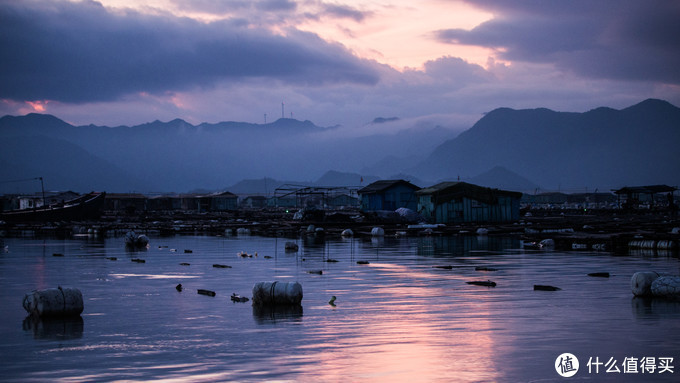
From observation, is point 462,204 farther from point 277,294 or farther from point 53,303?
point 53,303

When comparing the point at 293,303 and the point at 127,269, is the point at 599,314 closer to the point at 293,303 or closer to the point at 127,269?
the point at 293,303

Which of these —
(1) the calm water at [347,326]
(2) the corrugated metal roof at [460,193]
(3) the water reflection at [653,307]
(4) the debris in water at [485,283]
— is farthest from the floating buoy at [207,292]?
(2) the corrugated metal roof at [460,193]

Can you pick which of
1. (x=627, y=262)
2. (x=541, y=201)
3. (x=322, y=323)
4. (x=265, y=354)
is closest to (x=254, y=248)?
(x=627, y=262)

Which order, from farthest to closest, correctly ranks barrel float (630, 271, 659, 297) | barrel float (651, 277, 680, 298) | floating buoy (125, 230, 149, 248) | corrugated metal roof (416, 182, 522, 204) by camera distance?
corrugated metal roof (416, 182, 522, 204)
floating buoy (125, 230, 149, 248)
barrel float (630, 271, 659, 297)
barrel float (651, 277, 680, 298)

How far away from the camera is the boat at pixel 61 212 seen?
85.6 m

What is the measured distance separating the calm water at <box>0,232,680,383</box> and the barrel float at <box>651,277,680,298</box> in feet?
2.47

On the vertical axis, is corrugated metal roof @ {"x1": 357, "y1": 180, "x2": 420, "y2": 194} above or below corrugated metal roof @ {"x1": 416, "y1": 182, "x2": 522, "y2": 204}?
above

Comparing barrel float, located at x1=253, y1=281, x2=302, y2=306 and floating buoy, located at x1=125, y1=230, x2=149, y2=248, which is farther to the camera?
floating buoy, located at x1=125, y1=230, x2=149, y2=248

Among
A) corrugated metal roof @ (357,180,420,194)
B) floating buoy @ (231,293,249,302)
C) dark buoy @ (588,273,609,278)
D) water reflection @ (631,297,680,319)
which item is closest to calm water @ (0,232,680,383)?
water reflection @ (631,297,680,319)

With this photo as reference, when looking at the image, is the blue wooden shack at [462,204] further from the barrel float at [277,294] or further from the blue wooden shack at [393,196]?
the barrel float at [277,294]

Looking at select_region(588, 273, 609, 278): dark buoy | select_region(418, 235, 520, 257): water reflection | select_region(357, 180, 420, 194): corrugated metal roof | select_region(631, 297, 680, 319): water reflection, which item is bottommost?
select_region(631, 297, 680, 319): water reflection

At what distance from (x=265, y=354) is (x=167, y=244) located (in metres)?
36.9

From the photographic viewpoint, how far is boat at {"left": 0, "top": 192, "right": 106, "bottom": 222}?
85.6m

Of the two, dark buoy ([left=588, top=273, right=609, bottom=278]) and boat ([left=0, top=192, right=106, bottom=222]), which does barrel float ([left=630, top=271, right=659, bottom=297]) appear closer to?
dark buoy ([left=588, top=273, right=609, bottom=278])
